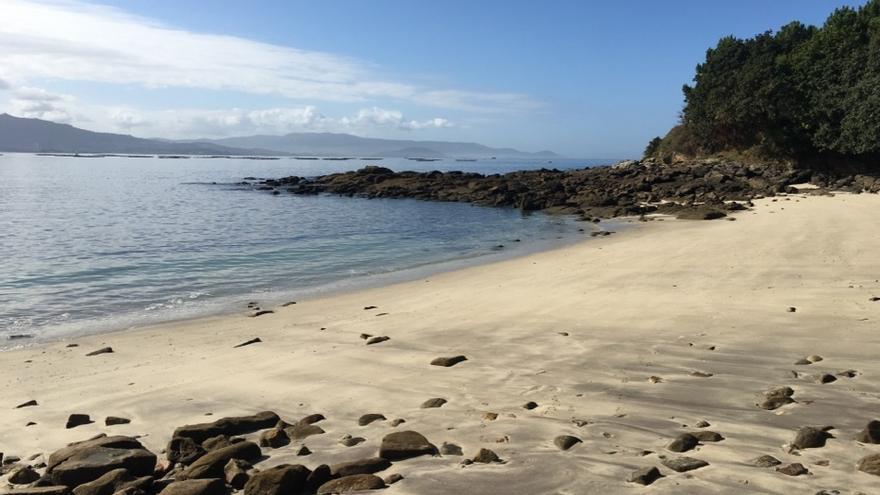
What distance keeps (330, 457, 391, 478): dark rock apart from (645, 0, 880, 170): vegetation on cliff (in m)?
36.3

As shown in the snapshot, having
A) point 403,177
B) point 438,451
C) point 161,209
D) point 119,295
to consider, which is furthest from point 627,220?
point 403,177

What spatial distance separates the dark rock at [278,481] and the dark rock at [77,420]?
276 cm

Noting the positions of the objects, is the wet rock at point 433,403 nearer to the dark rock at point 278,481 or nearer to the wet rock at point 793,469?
the dark rock at point 278,481

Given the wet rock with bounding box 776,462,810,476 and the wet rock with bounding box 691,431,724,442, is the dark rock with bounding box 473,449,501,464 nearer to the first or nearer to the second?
the wet rock with bounding box 691,431,724,442

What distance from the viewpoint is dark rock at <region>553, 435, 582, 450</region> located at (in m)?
4.86

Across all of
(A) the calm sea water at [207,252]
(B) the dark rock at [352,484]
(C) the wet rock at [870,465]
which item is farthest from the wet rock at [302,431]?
(A) the calm sea water at [207,252]

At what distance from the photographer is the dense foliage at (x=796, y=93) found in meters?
34.3

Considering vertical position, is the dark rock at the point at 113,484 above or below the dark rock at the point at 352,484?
below

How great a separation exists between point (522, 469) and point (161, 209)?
39634 mm

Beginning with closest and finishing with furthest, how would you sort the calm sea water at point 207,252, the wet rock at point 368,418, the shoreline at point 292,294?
the wet rock at point 368,418 → the shoreline at point 292,294 → the calm sea water at point 207,252

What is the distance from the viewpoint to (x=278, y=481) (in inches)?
168

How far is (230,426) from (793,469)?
444 cm

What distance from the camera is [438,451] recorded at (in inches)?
195

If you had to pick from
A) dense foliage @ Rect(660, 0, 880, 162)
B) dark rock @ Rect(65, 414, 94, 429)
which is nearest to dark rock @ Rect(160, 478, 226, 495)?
dark rock @ Rect(65, 414, 94, 429)
